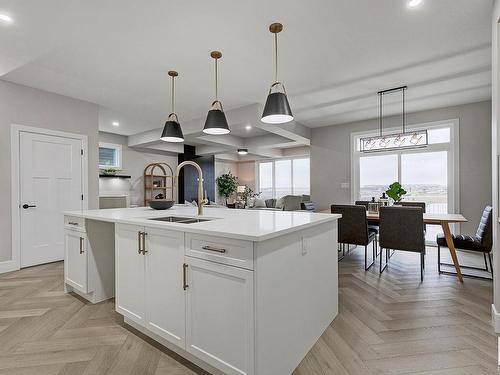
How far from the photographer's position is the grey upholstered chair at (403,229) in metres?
3.06

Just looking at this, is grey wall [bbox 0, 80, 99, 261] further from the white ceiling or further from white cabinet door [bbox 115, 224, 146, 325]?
white cabinet door [bbox 115, 224, 146, 325]

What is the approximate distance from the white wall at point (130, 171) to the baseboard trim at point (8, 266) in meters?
2.98

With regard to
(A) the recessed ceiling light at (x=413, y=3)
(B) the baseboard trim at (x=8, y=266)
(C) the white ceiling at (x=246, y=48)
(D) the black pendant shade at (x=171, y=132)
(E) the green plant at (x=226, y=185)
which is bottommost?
(B) the baseboard trim at (x=8, y=266)

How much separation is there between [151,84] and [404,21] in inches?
124

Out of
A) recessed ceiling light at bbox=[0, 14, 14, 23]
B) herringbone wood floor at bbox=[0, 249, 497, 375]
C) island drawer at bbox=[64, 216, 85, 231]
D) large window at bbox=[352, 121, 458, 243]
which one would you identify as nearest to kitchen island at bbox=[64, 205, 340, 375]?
herringbone wood floor at bbox=[0, 249, 497, 375]

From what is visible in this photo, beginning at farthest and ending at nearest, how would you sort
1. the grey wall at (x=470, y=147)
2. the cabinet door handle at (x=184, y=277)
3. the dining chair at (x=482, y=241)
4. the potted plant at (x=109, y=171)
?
the potted plant at (x=109, y=171) → the grey wall at (x=470, y=147) → the dining chair at (x=482, y=241) → the cabinet door handle at (x=184, y=277)

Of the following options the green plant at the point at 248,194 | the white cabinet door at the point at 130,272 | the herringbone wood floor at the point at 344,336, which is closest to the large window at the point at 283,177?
the green plant at the point at 248,194

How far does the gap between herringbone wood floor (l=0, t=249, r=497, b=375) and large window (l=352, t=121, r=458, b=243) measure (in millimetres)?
2439

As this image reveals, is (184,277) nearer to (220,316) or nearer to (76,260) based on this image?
(220,316)

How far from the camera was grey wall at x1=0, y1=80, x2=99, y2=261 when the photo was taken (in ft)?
11.4

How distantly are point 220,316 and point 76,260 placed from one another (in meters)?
1.92

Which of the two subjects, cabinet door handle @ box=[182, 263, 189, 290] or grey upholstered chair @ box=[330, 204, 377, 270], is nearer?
cabinet door handle @ box=[182, 263, 189, 290]

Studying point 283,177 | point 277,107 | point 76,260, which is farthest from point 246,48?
point 283,177

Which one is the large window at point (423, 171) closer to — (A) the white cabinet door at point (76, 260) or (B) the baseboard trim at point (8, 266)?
(A) the white cabinet door at point (76, 260)
